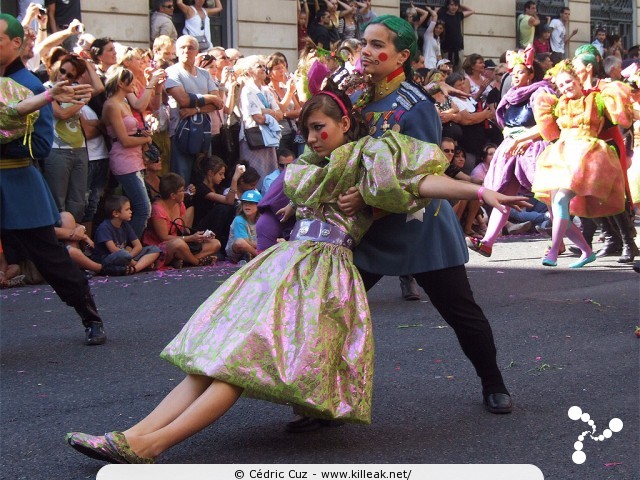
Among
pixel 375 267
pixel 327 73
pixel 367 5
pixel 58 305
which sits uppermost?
pixel 367 5

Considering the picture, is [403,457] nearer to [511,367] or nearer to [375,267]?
[375,267]

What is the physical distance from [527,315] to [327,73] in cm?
321

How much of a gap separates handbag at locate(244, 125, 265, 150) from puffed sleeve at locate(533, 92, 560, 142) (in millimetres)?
3276

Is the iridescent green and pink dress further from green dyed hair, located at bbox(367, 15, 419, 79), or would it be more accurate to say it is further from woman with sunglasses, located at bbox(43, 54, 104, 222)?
Result: woman with sunglasses, located at bbox(43, 54, 104, 222)

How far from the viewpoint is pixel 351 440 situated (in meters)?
4.72

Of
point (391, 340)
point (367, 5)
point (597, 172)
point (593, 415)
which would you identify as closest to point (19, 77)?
point (391, 340)

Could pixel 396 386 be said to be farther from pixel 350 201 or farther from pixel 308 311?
pixel 308 311

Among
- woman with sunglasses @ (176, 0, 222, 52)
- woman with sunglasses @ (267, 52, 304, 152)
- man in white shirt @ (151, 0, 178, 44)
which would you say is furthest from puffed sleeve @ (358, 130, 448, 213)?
man in white shirt @ (151, 0, 178, 44)

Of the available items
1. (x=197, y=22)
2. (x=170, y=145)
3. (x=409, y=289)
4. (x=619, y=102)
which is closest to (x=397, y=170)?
(x=409, y=289)

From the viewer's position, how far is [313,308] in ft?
14.3

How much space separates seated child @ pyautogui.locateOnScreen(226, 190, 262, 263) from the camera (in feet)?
36.4

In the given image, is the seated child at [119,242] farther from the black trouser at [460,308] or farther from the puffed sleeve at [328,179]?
the puffed sleeve at [328,179]

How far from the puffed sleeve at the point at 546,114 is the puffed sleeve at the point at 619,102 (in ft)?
1.84

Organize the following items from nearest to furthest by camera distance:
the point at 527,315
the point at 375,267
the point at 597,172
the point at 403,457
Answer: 1. the point at 403,457
2. the point at 375,267
3. the point at 527,315
4. the point at 597,172
